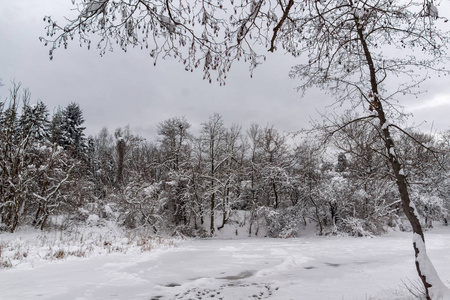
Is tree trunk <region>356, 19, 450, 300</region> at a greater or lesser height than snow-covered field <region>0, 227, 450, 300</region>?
greater

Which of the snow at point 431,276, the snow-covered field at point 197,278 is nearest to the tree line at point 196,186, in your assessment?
the snow-covered field at point 197,278

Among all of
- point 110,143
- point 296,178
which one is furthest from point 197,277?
point 110,143

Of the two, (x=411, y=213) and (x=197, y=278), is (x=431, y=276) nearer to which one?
(x=411, y=213)

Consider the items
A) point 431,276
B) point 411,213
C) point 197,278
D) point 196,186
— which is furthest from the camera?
point 196,186

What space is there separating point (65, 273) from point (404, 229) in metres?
26.1

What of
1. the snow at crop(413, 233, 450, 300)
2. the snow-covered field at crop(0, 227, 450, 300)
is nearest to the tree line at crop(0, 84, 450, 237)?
the snow-covered field at crop(0, 227, 450, 300)

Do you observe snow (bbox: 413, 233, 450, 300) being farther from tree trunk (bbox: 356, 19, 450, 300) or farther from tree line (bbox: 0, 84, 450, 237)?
tree line (bbox: 0, 84, 450, 237)

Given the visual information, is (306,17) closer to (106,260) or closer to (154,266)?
(154,266)

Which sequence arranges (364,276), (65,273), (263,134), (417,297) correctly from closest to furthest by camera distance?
(417,297)
(65,273)
(364,276)
(263,134)

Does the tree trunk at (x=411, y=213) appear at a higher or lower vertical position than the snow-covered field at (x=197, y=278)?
higher

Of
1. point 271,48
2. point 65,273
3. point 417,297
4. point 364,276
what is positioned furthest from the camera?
point 364,276

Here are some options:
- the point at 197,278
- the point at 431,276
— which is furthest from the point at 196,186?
the point at 431,276

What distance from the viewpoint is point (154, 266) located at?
7312 millimetres

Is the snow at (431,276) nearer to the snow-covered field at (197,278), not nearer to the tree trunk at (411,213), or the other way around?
the tree trunk at (411,213)
